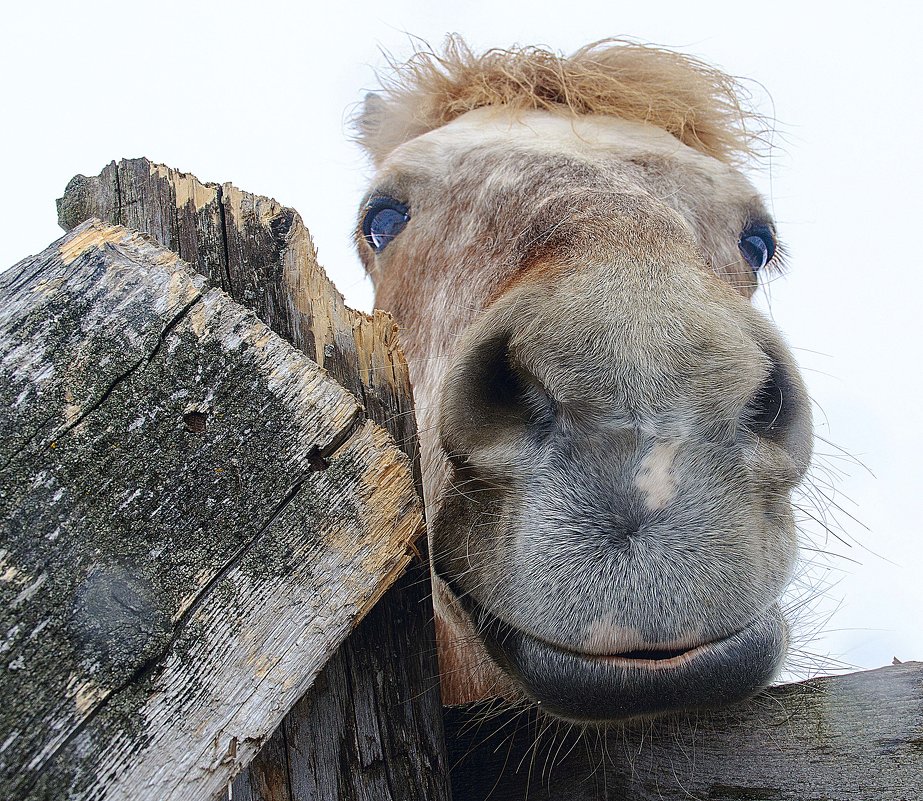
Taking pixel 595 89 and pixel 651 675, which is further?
A: pixel 595 89

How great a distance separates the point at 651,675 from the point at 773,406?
52cm

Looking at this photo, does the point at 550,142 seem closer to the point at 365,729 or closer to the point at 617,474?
the point at 617,474

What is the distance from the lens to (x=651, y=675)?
108 centimetres

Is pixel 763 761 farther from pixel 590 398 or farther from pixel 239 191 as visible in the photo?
pixel 239 191

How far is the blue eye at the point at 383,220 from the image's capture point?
7.88ft

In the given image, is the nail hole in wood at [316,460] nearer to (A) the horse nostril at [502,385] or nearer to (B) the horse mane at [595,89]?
(A) the horse nostril at [502,385]

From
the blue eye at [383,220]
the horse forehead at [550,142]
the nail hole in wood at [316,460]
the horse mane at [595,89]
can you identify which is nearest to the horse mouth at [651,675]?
the nail hole in wood at [316,460]

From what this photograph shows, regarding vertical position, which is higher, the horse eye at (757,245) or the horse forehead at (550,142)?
the horse forehead at (550,142)

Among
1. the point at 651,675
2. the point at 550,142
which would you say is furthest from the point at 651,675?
the point at 550,142

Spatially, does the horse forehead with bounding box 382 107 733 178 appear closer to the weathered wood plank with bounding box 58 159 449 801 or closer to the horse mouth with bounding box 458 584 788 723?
the weathered wood plank with bounding box 58 159 449 801

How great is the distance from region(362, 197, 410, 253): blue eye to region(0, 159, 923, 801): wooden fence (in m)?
1.07

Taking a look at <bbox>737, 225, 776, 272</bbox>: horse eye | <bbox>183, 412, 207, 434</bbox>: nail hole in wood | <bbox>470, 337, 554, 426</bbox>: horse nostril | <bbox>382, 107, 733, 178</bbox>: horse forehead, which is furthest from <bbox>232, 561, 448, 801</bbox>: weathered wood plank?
<bbox>737, 225, 776, 272</bbox>: horse eye

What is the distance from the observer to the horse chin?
1.09m

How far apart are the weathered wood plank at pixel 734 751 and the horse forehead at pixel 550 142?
130cm
